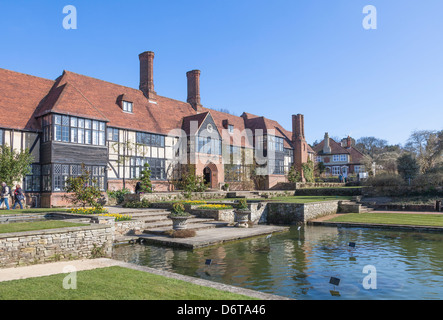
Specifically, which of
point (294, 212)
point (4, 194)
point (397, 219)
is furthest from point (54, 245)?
point (397, 219)

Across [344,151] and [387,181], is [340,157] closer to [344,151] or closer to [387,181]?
[344,151]

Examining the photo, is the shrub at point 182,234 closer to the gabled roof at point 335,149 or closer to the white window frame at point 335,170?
the white window frame at point 335,170

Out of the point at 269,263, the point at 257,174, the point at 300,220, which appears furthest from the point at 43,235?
the point at 257,174

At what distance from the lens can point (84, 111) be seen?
2522cm

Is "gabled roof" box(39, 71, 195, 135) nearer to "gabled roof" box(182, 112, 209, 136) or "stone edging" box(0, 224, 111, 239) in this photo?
"gabled roof" box(182, 112, 209, 136)

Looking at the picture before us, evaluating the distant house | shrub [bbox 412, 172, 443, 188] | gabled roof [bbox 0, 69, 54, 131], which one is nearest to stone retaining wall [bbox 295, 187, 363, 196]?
shrub [bbox 412, 172, 443, 188]

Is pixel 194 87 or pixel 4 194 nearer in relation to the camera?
pixel 4 194

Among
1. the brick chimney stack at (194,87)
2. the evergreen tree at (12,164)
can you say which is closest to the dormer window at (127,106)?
the brick chimney stack at (194,87)

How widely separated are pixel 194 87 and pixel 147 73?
742cm

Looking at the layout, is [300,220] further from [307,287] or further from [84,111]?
[84,111]

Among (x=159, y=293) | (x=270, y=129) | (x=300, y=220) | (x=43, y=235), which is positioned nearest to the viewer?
(x=159, y=293)

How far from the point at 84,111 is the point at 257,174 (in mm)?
24566

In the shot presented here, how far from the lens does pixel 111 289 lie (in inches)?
262

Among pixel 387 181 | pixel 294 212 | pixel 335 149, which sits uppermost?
pixel 335 149
